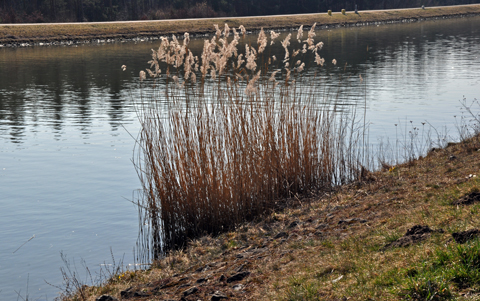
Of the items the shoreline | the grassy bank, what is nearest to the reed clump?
the grassy bank

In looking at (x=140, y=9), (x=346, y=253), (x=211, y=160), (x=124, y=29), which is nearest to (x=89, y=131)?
(x=211, y=160)

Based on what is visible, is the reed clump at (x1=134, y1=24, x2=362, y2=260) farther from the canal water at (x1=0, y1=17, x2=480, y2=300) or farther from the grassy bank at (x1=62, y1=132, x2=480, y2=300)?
the canal water at (x1=0, y1=17, x2=480, y2=300)

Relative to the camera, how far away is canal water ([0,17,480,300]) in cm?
884

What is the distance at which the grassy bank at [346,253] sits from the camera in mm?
4457

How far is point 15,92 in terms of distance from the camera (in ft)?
90.9

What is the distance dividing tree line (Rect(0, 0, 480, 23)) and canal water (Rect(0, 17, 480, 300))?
1051 inches

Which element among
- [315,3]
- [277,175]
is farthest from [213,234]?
[315,3]

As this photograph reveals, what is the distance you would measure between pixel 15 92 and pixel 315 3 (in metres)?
74.2

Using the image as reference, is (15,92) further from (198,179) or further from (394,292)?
(394,292)

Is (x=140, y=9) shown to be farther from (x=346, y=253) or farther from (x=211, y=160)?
(x=346, y=253)

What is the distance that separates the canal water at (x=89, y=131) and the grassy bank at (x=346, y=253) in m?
1.50

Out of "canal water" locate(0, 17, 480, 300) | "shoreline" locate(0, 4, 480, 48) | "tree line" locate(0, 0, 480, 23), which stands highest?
"tree line" locate(0, 0, 480, 23)

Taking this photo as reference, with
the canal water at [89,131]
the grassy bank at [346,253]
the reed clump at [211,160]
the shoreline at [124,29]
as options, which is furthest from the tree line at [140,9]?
the grassy bank at [346,253]

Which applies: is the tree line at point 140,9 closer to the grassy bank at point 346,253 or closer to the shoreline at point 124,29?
the shoreline at point 124,29
